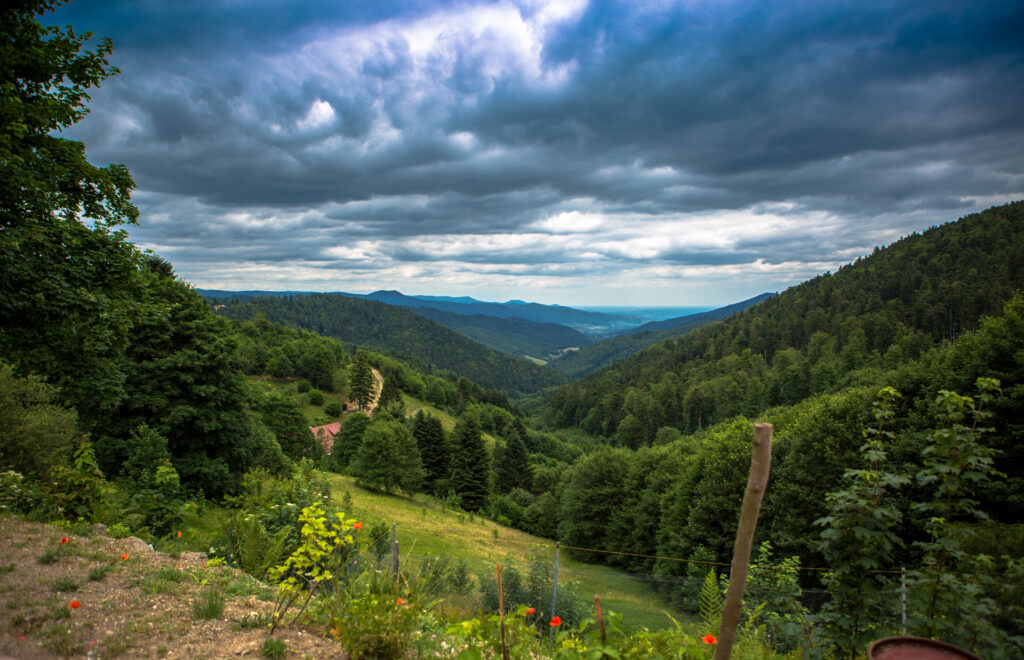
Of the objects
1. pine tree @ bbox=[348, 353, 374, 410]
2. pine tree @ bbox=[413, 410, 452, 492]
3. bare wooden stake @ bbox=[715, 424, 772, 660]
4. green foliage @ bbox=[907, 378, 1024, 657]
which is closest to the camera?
bare wooden stake @ bbox=[715, 424, 772, 660]

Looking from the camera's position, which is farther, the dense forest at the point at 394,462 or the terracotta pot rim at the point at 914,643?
the dense forest at the point at 394,462

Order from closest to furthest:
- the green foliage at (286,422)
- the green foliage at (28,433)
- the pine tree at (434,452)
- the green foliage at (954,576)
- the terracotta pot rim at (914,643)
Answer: the terracotta pot rim at (914,643), the green foliage at (954,576), the green foliage at (28,433), the green foliage at (286,422), the pine tree at (434,452)

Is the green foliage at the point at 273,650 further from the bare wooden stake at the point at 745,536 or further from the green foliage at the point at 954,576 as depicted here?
the green foliage at the point at 954,576

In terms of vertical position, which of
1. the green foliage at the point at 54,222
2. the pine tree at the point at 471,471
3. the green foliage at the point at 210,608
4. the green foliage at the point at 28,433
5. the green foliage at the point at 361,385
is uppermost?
the green foliage at the point at 54,222

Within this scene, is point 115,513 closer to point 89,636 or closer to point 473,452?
point 89,636

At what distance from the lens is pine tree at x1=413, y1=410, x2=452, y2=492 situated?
4944 centimetres

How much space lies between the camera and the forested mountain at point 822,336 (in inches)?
2844

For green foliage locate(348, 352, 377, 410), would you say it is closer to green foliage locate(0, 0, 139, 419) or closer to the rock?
green foliage locate(0, 0, 139, 419)

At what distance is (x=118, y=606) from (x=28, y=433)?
7.00m

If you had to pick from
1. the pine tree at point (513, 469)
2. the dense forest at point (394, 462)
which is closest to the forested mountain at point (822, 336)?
the dense forest at point (394, 462)

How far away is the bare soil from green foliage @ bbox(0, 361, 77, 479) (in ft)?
10.0

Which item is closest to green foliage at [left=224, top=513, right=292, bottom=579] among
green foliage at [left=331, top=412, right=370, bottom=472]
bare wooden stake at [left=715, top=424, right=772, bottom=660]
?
bare wooden stake at [left=715, top=424, right=772, bottom=660]

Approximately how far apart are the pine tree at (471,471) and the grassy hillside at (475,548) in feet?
23.6

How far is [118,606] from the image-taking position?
4.99 metres
